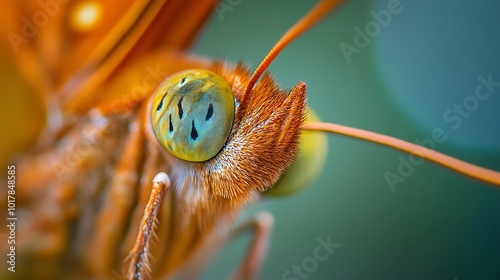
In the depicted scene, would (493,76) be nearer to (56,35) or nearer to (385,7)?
(385,7)

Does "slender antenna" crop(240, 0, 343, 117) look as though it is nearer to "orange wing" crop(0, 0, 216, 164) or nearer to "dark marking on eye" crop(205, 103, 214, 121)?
"dark marking on eye" crop(205, 103, 214, 121)

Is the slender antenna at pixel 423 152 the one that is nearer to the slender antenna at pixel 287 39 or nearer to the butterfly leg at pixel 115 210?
the slender antenna at pixel 287 39

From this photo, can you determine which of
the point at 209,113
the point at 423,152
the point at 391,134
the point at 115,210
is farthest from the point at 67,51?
the point at 391,134

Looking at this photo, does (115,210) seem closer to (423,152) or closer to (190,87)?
(190,87)

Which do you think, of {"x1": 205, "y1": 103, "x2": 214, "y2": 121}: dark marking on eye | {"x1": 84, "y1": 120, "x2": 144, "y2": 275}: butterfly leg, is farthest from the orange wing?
{"x1": 205, "y1": 103, "x2": 214, "y2": 121}: dark marking on eye

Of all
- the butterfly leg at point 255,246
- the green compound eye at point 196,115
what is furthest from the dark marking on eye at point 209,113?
the butterfly leg at point 255,246

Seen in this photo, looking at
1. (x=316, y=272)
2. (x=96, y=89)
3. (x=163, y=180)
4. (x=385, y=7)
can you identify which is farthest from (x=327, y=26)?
(x=163, y=180)
